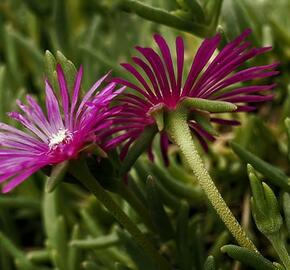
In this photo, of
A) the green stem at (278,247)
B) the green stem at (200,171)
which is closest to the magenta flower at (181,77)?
the green stem at (200,171)

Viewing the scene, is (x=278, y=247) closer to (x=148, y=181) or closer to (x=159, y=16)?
(x=148, y=181)

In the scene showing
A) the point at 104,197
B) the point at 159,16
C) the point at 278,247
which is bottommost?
the point at 278,247

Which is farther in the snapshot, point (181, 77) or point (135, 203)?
point (135, 203)

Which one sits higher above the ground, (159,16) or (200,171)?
(159,16)

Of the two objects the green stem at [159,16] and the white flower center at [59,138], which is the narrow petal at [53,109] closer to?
the white flower center at [59,138]

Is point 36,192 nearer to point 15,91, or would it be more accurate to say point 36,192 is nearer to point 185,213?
point 15,91

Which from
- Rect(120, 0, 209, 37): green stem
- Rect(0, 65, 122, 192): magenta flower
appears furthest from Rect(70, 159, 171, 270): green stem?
Rect(120, 0, 209, 37): green stem

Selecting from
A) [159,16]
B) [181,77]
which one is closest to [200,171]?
[181,77]

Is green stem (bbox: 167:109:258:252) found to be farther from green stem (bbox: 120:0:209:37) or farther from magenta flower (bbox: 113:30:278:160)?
green stem (bbox: 120:0:209:37)
